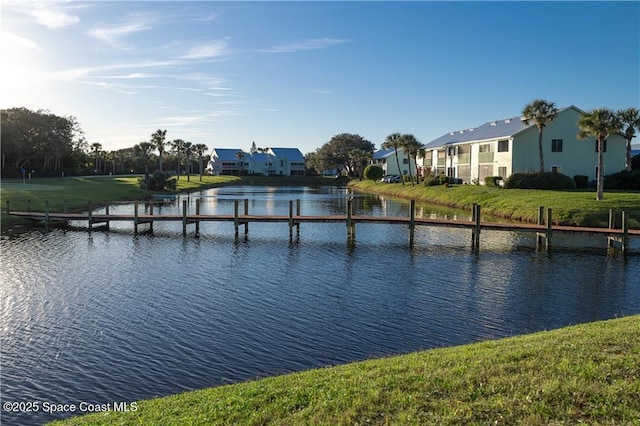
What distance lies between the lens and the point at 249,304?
19.7m

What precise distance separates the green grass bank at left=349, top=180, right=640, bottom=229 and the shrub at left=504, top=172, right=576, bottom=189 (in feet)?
5.55

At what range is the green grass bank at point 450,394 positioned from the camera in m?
8.13

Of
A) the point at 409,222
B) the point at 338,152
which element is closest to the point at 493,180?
the point at 409,222

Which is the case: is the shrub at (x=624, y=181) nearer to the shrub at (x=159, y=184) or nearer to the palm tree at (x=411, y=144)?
the palm tree at (x=411, y=144)

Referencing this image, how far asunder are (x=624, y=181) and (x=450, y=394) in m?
61.2

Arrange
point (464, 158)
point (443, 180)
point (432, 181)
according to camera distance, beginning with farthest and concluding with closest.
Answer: point (432, 181)
point (464, 158)
point (443, 180)

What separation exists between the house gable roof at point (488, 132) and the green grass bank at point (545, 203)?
9.30 meters

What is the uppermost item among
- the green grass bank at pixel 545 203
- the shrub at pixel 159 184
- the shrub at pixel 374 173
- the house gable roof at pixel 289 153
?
the house gable roof at pixel 289 153

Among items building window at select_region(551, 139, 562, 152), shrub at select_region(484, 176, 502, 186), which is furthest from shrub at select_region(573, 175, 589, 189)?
shrub at select_region(484, 176, 502, 186)

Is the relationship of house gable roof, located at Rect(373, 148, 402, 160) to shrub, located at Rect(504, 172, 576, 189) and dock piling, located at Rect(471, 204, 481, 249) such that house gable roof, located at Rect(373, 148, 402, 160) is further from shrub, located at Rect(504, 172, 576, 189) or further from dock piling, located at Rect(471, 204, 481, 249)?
dock piling, located at Rect(471, 204, 481, 249)

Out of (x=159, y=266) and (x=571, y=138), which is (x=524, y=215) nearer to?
(x=571, y=138)

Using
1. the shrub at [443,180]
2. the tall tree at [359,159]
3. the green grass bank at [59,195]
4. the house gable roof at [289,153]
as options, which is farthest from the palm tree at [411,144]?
the house gable roof at [289,153]

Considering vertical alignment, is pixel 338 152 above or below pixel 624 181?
above

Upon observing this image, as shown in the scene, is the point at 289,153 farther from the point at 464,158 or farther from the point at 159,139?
the point at 464,158
